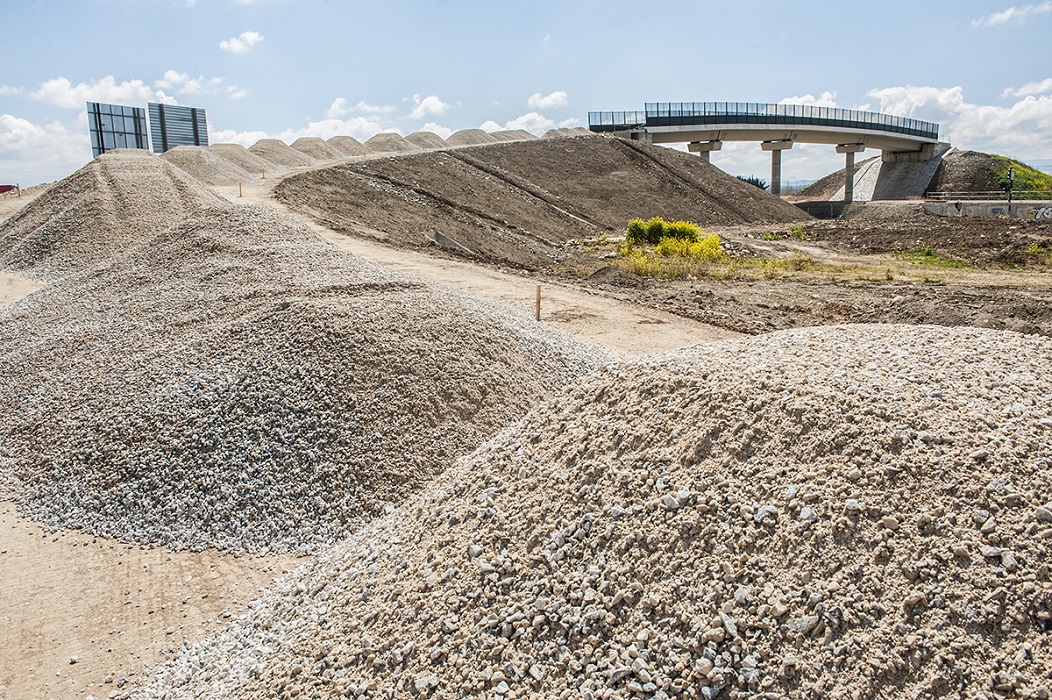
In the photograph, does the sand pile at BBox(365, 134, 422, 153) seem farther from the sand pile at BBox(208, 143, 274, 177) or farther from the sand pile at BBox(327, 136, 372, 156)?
the sand pile at BBox(208, 143, 274, 177)

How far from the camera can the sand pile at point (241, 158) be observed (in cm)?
4258

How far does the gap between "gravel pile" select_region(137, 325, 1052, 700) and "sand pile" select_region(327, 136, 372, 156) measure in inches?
2241

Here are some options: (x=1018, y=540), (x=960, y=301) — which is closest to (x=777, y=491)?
(x=1018, y=540)

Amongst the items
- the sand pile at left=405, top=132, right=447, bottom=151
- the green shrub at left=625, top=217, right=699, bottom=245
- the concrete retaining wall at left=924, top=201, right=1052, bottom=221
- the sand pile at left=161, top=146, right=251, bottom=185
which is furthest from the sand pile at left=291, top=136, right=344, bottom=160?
the concrete retaining wall at left=924, top=201, right=1052, bottom=221

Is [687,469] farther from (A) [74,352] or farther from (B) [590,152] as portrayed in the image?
(B) [590,152]

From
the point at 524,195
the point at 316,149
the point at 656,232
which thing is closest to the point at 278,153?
the point at 316,149

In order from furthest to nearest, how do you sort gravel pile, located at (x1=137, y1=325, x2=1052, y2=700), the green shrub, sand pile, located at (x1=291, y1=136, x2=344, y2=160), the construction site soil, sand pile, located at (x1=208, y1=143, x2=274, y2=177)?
sand pile, located at (x1=291, y1=136, x2=344, y2=160) < sand pile, located at (x1=208, y1=143, x2=274, y2=177) < the green shrub < the construction site soil < gravel pile, located at (x1=137, y1=325, x2=1052, y2=700)

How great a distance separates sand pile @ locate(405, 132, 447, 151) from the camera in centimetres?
6159

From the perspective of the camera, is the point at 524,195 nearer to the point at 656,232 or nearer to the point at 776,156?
the point at 656,232

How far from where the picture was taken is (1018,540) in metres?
3.86

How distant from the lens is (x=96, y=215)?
22.9m

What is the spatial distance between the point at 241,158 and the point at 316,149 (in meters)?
13.4

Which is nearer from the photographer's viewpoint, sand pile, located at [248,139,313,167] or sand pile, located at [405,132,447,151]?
sand pile, located at [248,139,313,167]

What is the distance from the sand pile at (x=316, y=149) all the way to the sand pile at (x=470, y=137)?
9577mm
